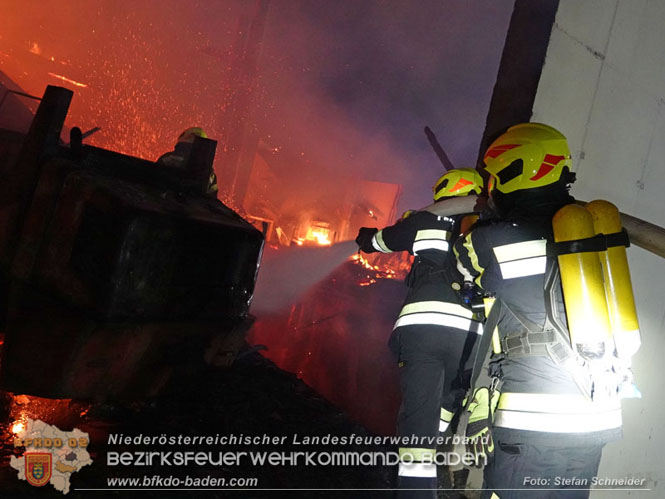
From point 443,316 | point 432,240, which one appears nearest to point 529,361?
point 443,316

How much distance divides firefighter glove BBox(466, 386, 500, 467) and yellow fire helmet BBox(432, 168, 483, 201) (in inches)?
63.3

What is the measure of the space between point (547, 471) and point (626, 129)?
3.45m

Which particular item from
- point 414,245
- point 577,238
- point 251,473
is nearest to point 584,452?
point 577,238

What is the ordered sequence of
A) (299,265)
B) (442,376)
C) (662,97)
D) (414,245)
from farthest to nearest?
1. (299,265)
2. (662,97)
3. (414,245)
4. (442,376)

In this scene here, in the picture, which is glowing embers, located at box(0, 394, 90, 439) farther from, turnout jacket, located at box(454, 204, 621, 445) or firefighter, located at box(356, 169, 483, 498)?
turnout jacket, located at box(454, 204, 621, 445)

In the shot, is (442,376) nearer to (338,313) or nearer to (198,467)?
(198,467)

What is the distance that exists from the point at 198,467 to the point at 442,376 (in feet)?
5.22

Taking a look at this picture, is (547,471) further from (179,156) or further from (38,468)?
(179,156)

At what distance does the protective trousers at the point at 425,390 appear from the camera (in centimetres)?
254

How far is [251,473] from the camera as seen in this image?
265 cm

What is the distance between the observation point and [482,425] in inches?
76.5

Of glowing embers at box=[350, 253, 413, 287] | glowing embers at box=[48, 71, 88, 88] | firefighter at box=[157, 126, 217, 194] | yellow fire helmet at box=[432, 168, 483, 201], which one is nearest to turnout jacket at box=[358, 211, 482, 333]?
yellow fire helmet at box=[432, 168, 483, 201]

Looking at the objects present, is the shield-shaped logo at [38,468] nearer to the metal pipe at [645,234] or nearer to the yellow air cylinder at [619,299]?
the yellow air cylinder at [619,299]

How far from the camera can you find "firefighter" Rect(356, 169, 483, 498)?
8.45 ft
